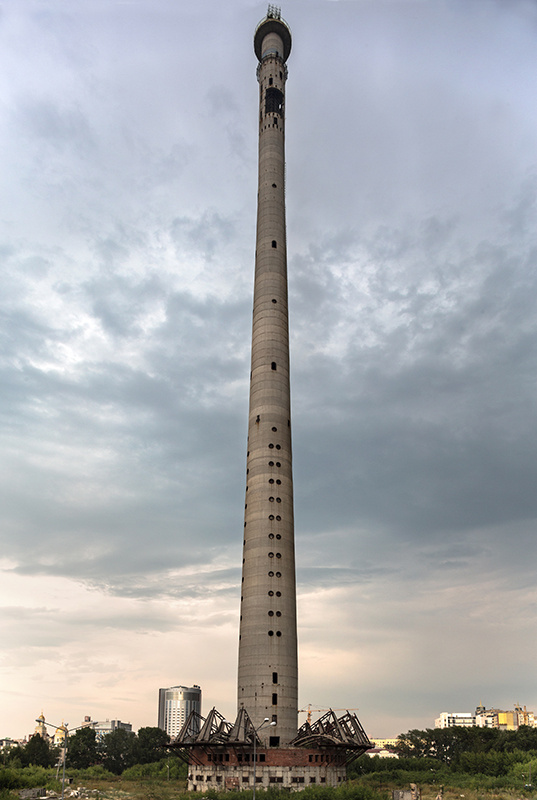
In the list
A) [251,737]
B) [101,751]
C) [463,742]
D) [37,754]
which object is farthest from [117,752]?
[251,737]

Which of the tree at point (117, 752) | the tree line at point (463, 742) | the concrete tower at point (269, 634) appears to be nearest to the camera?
the concrete tower at point (269, 634)

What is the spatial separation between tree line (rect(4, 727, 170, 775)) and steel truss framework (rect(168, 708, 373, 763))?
64.0 metres

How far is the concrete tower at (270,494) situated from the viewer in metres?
75.8

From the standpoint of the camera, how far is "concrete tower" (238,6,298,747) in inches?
2982

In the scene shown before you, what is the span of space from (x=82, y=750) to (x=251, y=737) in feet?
275

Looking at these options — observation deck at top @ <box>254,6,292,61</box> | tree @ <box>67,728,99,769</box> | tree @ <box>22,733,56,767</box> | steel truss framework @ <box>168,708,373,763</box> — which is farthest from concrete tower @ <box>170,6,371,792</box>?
tree @ <box>67,728,99,769</box>

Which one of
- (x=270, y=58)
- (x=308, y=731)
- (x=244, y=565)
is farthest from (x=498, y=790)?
(x=270, y=58)

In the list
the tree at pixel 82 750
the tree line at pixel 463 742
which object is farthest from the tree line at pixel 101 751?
the tree line at pixel 463 742

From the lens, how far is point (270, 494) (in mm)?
83000

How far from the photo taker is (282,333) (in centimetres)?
9400

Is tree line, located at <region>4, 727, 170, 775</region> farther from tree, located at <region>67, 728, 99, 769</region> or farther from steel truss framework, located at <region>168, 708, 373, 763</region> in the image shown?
steel truss framework, located at <region>168, 708, 373, 763</region>

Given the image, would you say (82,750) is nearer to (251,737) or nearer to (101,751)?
(101,751)

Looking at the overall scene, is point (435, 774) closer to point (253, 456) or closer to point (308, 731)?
point (308, 731)

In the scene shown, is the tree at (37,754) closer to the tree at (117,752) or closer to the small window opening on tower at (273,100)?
the tree at (117,752)
